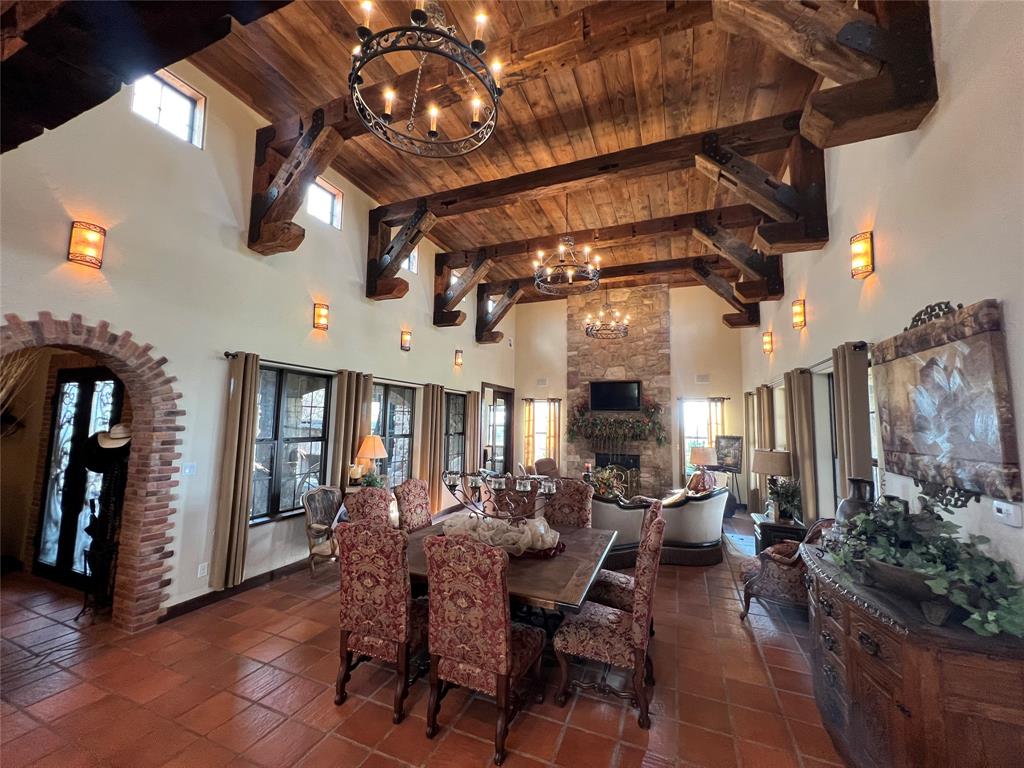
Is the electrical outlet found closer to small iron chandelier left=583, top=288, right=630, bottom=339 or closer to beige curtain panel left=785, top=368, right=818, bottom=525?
beige curtain panel left=785, top=368, right=818, bottom=525

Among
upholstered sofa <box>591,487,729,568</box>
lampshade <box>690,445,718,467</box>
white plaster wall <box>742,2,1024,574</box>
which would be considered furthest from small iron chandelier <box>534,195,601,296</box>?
lampshade <box>690,445,718,467</box>

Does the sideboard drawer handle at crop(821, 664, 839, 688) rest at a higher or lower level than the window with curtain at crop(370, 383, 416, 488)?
lower

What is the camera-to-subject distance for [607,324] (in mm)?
7816

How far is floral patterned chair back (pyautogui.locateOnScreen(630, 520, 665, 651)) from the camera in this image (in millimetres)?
2254

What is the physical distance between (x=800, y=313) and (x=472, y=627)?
452 centimetres

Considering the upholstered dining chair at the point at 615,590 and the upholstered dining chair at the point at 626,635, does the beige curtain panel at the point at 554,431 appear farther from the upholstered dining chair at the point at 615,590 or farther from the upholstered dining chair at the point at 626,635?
the upholstered dining chair at the point at 626,635

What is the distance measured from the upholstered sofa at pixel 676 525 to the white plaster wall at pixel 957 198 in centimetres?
217

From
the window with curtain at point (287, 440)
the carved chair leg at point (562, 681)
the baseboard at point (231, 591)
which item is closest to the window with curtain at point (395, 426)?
the window with curtain at point (287, 440)

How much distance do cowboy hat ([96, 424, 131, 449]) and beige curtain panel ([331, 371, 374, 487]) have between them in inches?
73.6

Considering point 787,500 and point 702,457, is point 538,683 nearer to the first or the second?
point 787,500

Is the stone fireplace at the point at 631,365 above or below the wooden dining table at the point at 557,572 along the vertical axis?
above

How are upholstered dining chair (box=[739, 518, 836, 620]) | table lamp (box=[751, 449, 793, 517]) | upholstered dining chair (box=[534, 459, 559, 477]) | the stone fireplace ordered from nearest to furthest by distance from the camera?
1. upholstered dining chair (box=[739, 518, 836, 620])
2. table lamp (box=[751, 449, 793, 517])
3. the stone fireplace
4. upholstered dining chair (box=[534, 459, 559, 477])

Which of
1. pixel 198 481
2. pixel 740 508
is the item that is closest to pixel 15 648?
pixel 198 481

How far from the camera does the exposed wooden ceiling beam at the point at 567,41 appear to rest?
2.65 meters
